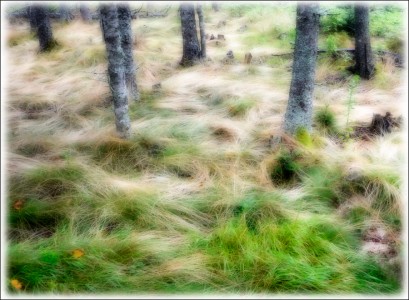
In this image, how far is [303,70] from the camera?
4.63m

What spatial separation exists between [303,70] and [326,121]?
1.20 meters

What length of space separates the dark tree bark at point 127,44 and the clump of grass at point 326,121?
10.1 ft

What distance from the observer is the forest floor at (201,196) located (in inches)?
112

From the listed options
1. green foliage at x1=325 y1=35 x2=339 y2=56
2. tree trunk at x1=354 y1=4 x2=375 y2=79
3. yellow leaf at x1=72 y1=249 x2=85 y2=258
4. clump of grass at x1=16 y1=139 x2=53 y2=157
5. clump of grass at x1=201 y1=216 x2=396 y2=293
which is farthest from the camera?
green foliage at x1=325 y1=35 x2=339 y2=56

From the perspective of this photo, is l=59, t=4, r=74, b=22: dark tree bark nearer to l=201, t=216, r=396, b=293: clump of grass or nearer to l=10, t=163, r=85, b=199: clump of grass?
l=10, t=163, r=85, b=199: clump of grass

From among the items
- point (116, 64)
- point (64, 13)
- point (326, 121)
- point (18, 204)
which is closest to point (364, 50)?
point (326, 121)

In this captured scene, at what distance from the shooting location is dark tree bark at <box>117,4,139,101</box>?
6375mm

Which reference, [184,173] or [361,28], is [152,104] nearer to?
[184,173]

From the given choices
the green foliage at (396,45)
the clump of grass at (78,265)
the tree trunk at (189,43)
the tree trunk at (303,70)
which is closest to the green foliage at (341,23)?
the green foliage at (396,45)

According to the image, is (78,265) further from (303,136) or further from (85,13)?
(85,13)

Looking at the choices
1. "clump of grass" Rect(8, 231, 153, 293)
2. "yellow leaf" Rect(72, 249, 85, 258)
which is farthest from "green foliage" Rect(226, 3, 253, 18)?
"yellow leaf" Rect(72, 249, 85, 258)

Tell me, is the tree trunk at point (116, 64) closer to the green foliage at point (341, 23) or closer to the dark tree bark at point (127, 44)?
the dark tree bark at point (127, 44)

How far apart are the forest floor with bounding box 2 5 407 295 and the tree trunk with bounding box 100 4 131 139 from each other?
9.1 inches

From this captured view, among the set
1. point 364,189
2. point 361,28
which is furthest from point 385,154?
point 361,28
